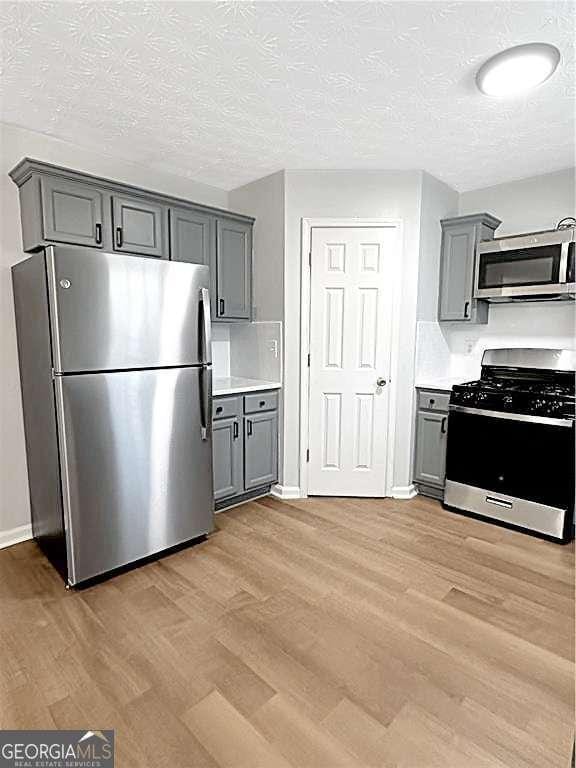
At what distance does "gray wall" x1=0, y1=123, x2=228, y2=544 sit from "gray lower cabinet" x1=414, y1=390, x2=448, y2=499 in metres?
2.85

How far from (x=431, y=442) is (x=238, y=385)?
1.60 meters

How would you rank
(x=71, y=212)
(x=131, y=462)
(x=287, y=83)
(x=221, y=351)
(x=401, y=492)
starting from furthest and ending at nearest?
1. (x=221, y=351)
2. (x=401, y=492)
3. (x=71, y=212)
4. (x=131, y=462)
5. (x=287, y=83)

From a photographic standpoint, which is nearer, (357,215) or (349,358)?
(357,215)

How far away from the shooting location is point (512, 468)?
9.59ft

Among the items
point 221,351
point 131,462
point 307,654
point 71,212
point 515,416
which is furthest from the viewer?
point 221,351

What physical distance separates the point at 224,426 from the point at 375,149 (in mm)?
2156

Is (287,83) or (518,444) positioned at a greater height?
(287,83)

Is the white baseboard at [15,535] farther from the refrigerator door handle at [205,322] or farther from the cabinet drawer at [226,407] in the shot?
the refrigerator door handle at [205,322]

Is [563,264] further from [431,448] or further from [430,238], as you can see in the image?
[431,448]

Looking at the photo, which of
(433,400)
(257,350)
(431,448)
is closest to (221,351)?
(257,350)

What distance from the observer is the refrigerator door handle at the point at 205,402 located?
100.0 inches

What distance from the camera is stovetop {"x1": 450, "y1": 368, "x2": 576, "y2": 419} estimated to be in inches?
107

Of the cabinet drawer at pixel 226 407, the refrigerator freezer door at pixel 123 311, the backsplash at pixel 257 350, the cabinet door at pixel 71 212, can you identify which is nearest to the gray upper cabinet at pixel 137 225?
the cabinet door at pixel 71 212

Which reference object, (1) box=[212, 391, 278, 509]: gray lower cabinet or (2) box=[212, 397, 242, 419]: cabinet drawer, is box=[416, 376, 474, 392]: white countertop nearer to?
(1) box=[212, 391, 278, 509]: gray lower cabinet
